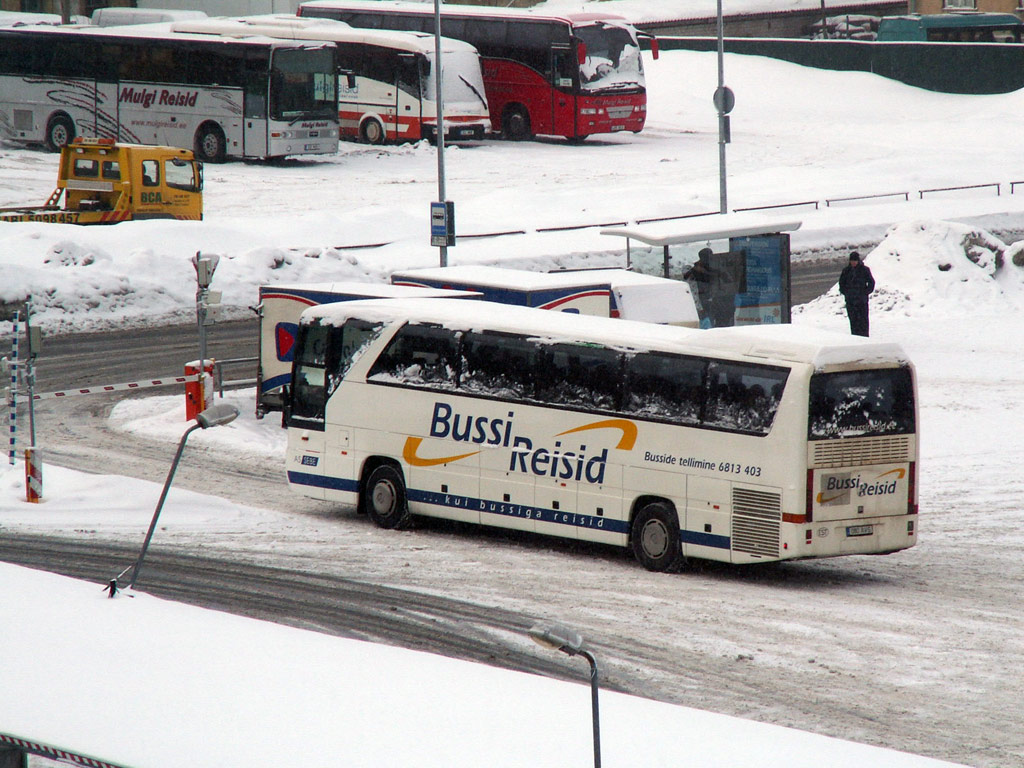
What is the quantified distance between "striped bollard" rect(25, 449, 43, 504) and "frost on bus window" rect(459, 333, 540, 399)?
4868mm

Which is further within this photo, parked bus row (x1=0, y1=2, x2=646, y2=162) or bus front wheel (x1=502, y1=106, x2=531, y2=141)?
bus front wheel (x1=502, y1=106, x2=531, y2=141)

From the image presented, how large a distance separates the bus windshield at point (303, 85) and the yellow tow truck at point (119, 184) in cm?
958

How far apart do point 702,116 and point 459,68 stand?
663 inches

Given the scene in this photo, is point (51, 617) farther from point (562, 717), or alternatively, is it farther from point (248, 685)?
point (562, 717)

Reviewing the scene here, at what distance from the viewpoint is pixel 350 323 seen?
17.0m

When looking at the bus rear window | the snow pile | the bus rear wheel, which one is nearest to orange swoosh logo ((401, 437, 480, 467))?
the bus rear window

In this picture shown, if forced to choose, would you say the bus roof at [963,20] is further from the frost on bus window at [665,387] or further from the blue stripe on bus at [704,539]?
the blue stripe on bus at [704,539]

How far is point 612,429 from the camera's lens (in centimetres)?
1520

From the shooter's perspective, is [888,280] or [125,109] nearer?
[888,280]

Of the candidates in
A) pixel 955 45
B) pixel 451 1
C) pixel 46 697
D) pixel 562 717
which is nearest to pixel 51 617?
pixel 46 697

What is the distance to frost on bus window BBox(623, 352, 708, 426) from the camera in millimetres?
14664

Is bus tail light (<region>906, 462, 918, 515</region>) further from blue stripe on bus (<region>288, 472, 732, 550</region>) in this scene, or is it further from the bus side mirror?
the bus side mirror

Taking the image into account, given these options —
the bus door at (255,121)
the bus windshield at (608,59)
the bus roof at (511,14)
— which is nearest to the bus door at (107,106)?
the bus door at (255,121)

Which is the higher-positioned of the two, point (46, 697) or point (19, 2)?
point (19, 2)
